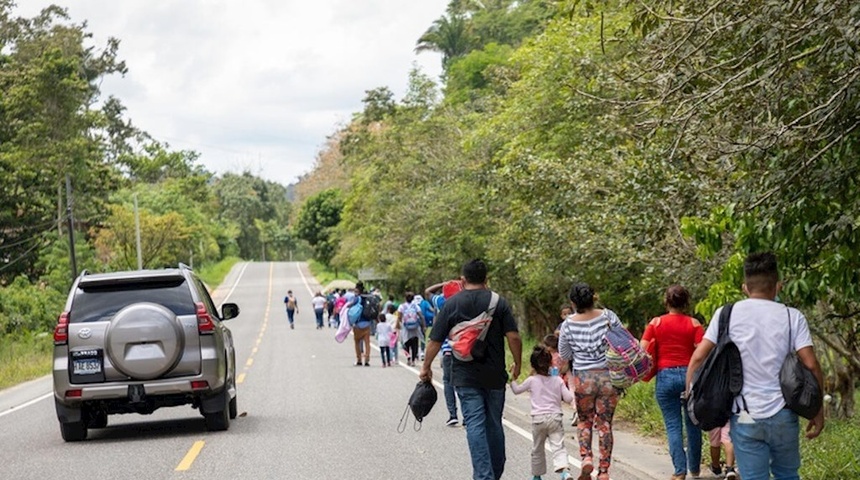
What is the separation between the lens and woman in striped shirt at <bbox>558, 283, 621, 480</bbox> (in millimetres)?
9984

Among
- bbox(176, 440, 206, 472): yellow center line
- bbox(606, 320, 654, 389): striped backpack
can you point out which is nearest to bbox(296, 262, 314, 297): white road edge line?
bbox(176, 440, 206, 472): yellow center line

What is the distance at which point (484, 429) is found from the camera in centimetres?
925

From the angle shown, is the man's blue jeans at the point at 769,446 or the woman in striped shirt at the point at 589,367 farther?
the woman in striped shirt at the point at 589,367

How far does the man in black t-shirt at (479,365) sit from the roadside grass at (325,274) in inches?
3190

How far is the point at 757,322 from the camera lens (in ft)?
22.2

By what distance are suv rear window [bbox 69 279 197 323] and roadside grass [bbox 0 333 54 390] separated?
1506 cm

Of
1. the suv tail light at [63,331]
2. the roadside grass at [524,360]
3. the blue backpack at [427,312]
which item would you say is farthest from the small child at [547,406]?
the blue backpack at [427,312]

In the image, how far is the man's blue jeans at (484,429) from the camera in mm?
9133

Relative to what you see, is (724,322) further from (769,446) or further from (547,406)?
(547,406)

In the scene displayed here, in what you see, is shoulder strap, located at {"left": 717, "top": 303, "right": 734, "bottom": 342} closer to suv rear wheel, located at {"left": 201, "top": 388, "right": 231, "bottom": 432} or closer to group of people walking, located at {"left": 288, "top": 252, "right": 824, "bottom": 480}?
group of people walking, located at {"left": 288, "top": 252, "right": 824, "bottom": 480}

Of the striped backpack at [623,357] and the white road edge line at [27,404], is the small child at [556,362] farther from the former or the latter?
the white road edge line at [27,404]

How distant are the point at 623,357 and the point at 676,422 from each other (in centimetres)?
105

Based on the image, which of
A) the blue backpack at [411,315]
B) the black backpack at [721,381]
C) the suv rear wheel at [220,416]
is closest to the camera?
the black backpack at [721,381]

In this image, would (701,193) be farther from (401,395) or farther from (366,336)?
(366,336)
